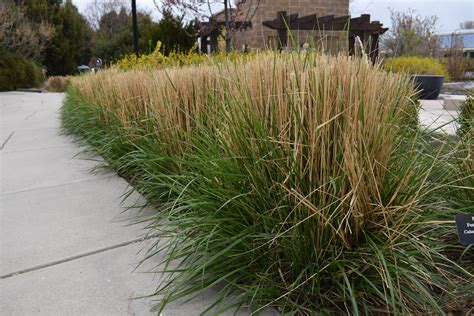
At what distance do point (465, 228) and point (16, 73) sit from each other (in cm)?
2264

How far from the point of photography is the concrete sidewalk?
6.18 feet

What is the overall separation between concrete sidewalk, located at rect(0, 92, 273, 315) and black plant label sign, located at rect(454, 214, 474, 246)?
3.78 ft

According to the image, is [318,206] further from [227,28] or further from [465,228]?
[227,28]

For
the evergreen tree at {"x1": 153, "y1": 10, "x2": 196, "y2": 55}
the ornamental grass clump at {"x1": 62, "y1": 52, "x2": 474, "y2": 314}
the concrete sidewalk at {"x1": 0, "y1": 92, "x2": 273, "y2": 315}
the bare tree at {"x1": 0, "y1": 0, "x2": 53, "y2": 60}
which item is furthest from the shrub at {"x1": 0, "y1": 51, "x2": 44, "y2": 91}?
the ornamental grass clump at {"x1": 62, "y1": 52, "x2": 474, "y2": 314}

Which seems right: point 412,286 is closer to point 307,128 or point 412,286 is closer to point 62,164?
point 307,128

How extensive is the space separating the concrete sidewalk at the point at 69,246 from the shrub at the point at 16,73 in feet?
57.2

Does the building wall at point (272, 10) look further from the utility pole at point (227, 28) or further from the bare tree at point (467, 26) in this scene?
the bare tree at point (467, 26)

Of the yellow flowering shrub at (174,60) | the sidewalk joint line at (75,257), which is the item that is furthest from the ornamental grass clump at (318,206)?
the yellow flowering shrub at (174,60)

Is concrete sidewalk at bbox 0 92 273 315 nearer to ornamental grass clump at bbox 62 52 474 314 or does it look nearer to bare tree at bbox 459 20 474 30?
ornamental grass clump at bbox 62 52 474 314

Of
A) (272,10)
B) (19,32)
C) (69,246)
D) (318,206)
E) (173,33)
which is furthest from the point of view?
(19,32)

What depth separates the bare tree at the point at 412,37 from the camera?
16562mm

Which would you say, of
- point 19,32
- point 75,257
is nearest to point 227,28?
point 75,257

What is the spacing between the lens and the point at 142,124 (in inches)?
154

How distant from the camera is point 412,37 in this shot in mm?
16641
